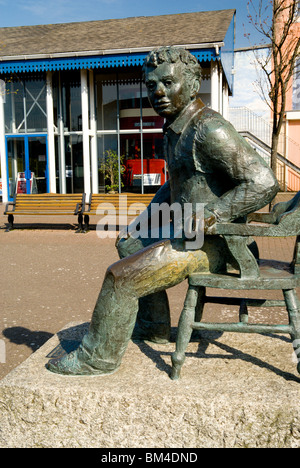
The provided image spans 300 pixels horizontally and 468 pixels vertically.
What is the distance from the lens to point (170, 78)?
251 centimetres

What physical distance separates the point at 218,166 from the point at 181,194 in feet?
0.96

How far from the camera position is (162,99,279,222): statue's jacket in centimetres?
241

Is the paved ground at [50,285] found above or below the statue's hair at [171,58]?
below

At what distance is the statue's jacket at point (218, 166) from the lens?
2.41m

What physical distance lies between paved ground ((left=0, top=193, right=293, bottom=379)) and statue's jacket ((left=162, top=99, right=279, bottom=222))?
2064mm

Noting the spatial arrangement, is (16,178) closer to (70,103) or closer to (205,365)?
(70,103)

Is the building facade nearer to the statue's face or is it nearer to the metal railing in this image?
the metal railing

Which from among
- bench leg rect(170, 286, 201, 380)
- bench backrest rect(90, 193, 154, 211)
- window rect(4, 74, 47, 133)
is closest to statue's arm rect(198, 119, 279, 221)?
bench leg rect(170, 286, 201, 380)

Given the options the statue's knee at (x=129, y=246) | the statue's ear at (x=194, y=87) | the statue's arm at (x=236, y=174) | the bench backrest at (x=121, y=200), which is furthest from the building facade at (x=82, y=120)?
the statue's arm at (x=236, y=174)

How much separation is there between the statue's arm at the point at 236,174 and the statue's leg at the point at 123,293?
290 millimetres

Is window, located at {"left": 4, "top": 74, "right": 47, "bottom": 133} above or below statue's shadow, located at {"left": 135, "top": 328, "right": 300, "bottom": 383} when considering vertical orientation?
above

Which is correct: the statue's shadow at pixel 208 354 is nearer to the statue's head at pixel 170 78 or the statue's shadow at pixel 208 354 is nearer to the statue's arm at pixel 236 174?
the statue's arm at pixel 236 174

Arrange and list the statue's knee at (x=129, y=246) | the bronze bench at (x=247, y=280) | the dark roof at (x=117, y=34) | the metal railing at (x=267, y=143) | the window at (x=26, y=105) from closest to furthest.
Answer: the bronze bench at (x=247, y=280), the statue's knee at (x=129, y=246), the dark roof at (x=117, y=34), the window at (x=26, y=105), the metal railing at (x=267, y=143)

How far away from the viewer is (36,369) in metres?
2.70
